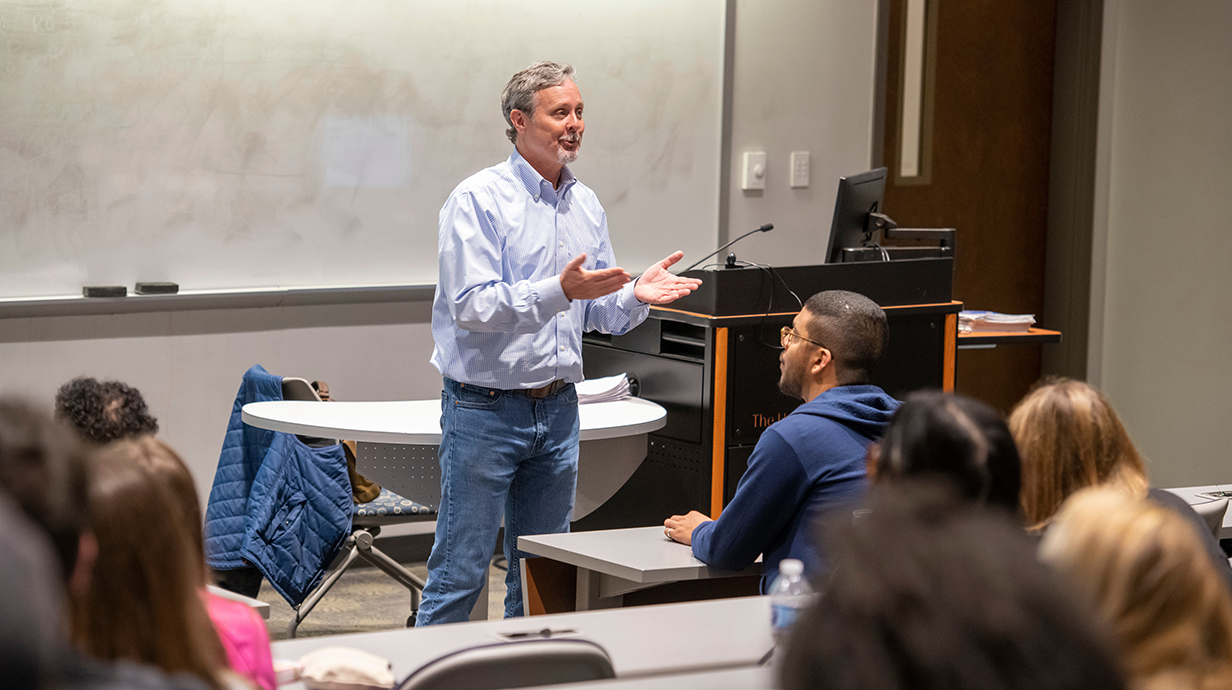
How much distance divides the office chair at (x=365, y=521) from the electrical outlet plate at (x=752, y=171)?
2062 millimetres

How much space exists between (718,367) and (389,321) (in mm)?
1426

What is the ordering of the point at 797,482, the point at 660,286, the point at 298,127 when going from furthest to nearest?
the point at 298,127
the point at 660,286
the point at 797,482

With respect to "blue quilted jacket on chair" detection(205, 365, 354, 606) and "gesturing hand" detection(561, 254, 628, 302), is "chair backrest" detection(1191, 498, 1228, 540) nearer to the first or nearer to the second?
"gesturing hand" detection(561, 254, 628, 302)

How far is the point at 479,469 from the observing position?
2648 millimetres

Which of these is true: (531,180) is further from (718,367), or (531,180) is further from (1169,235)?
(1169,235)

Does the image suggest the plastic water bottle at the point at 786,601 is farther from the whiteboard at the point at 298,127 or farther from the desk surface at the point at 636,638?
the whiteboard at the point at 298,127

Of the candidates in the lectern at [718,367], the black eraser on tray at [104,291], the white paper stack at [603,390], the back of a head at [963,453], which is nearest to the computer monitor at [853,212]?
the lectern at [718,367]

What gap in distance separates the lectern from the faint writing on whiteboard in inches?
40.7

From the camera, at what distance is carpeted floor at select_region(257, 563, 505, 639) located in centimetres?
369

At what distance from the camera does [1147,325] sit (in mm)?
5645

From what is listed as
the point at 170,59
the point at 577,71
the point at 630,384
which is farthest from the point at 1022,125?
the point at 170,59

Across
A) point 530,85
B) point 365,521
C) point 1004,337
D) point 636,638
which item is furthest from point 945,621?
point 1004,337

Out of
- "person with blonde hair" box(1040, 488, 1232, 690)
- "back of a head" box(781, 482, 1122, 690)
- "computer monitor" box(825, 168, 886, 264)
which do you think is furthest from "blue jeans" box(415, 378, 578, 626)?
"back of a head" box(781, 482, 1122, 690)

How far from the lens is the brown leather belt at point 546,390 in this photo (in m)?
2.72
